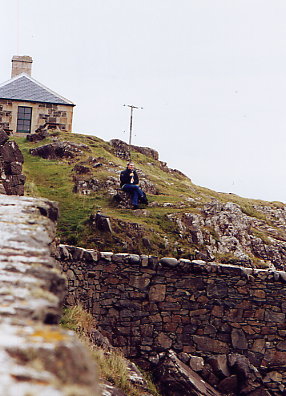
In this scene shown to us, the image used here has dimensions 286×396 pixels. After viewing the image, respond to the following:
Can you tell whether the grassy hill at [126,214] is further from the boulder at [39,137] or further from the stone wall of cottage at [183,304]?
the boulder at [39,137]

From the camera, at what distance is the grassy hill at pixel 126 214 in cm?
1388

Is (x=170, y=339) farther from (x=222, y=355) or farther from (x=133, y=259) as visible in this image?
(x=133, y=259)

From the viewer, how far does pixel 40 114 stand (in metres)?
32.6

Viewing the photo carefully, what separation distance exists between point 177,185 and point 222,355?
41.7 ft

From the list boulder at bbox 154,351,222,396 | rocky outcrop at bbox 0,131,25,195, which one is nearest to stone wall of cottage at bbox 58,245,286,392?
boulder at bbox 154,351,222,396

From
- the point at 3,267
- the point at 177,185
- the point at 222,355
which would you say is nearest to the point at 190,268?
the point at 222,355

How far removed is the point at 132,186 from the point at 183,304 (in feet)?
20.2

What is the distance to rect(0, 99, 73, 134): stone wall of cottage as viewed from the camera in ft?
105

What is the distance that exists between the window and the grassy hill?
26.8 ft

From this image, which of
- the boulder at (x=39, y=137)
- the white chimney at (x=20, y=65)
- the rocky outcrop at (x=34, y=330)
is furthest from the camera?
the white chimney at (x=20, y=65)

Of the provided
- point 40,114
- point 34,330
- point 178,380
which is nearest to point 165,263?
point 178,380

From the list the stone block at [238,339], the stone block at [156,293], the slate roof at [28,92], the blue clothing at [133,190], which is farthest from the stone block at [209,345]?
the slate roof at [28,92]

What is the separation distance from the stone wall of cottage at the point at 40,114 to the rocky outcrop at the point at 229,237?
57.7 ft

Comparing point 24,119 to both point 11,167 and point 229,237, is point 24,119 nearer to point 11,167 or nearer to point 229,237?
point 229,237
